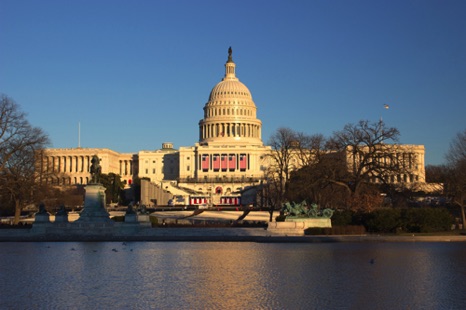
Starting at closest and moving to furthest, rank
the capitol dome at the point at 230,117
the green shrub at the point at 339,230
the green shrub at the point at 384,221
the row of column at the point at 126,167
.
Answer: the green shrub at the point at 339,230
the green shrub at the point at 384,221
the capitol dome at the point at 230,117
the row of column at the point at 126,167

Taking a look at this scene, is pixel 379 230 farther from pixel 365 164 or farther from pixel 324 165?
pixel 324 165

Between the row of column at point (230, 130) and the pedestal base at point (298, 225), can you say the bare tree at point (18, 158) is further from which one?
the row of column at point (230, 130)

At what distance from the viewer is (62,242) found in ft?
172

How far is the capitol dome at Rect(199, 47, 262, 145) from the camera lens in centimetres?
17638

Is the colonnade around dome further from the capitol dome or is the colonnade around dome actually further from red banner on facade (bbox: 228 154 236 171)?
red banner on facade (bbox: 228 154 236 171)

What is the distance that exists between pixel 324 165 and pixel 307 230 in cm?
1554

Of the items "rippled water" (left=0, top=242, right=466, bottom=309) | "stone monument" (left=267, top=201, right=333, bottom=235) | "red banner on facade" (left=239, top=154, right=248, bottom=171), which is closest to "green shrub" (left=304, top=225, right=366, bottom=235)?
"stone monument" (left=267, top=201, right=333, bottom=235)

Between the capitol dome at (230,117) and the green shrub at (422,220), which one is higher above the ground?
the capitol dome at (230,117)

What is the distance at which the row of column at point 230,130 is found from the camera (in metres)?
177

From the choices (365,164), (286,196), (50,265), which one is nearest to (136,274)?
(50,265)

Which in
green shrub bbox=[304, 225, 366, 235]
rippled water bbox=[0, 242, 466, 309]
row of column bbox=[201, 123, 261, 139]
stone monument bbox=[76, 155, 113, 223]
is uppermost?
row of column bbox=[201, 123, 261, 139]

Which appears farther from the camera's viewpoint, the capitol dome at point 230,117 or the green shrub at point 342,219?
the capitol dome at point 230,117

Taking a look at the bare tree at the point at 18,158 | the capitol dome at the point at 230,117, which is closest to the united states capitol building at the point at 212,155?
the capitol dome at the point at 230,117

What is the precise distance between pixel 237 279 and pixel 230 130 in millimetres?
151198
